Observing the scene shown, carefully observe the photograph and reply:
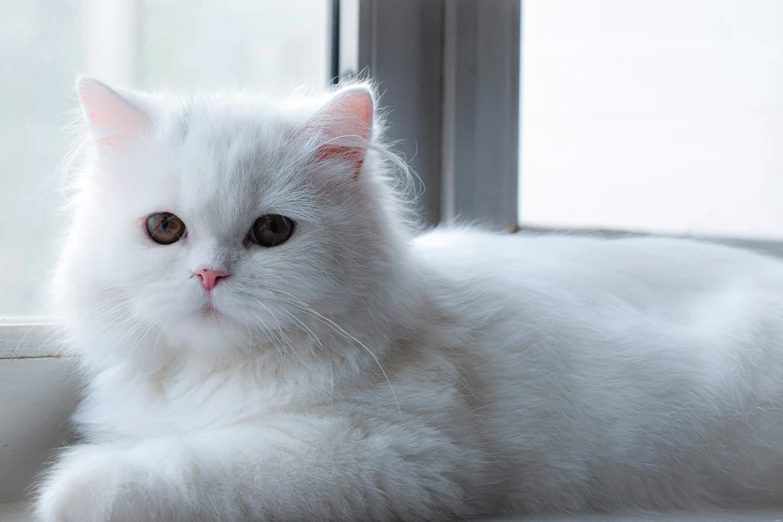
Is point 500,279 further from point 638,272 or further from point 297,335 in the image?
point 297,335

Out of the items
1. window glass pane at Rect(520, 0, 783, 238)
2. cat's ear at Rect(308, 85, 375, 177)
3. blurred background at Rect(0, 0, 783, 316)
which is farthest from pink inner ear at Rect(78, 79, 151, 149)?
window glass pane at Rect(520, 0, 783, 238)

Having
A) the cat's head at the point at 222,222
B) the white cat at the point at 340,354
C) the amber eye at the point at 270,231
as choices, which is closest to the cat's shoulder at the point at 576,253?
the white cat at the point at 340,354

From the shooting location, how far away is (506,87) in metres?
2.41

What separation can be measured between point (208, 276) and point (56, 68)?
934mm

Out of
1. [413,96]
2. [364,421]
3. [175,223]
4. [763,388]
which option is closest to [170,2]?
[413,96]

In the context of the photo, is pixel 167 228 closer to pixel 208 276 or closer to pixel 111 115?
pixel 208 276

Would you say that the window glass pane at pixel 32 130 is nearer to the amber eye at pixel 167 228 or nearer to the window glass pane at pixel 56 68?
the window glass pane at pixel 56 68

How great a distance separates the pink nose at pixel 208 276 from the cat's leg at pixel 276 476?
25 cm

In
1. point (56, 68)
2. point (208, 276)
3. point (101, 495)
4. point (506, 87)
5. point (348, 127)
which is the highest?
point (506, 87)

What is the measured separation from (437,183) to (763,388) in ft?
3.83

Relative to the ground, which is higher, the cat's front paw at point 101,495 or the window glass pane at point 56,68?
the window glass pane at point 56,68

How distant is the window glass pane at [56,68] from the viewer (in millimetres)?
1740

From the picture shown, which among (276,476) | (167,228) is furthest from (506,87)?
(276,476)

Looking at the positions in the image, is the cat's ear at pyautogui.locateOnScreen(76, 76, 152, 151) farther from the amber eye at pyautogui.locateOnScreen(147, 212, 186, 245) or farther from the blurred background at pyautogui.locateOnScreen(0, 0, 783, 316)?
the blurred background at pyautogui.locateOnScreen(0, 0, 783, 316)
